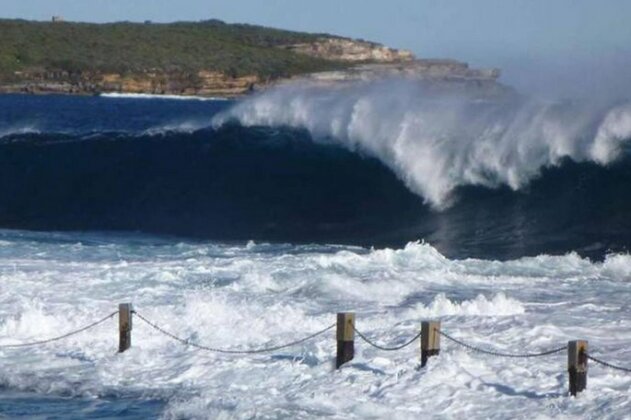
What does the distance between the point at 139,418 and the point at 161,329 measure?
3133 millimetres

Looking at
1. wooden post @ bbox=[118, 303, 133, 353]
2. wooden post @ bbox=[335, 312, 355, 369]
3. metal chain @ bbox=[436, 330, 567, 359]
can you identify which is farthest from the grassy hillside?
wooden post @ bbox=[335, 312, 355, 369]

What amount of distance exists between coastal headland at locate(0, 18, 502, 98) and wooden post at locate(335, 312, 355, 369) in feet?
287

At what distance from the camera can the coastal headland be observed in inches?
4419

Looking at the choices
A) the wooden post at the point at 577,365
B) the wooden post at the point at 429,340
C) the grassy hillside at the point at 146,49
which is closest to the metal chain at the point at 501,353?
the wooden post at the point at 429,340

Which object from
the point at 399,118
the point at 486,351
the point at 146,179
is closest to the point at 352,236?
the point at 399,118

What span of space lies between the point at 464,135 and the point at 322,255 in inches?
335

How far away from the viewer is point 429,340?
15172mm

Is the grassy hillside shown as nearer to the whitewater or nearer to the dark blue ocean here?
the dark blue ocean

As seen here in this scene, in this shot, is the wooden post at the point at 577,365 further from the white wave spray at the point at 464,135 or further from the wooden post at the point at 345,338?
the white wave spray at the point at 464,135

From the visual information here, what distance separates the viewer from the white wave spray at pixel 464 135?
29281mm

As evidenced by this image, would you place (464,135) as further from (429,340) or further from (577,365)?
(577,365)

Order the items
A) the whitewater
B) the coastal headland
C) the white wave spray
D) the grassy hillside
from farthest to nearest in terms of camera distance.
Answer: the grassy hillside → the coastal headland → the white wave spray → the whitewater

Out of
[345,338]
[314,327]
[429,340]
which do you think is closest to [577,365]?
[429,340]

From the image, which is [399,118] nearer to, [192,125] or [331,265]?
[192,125]
